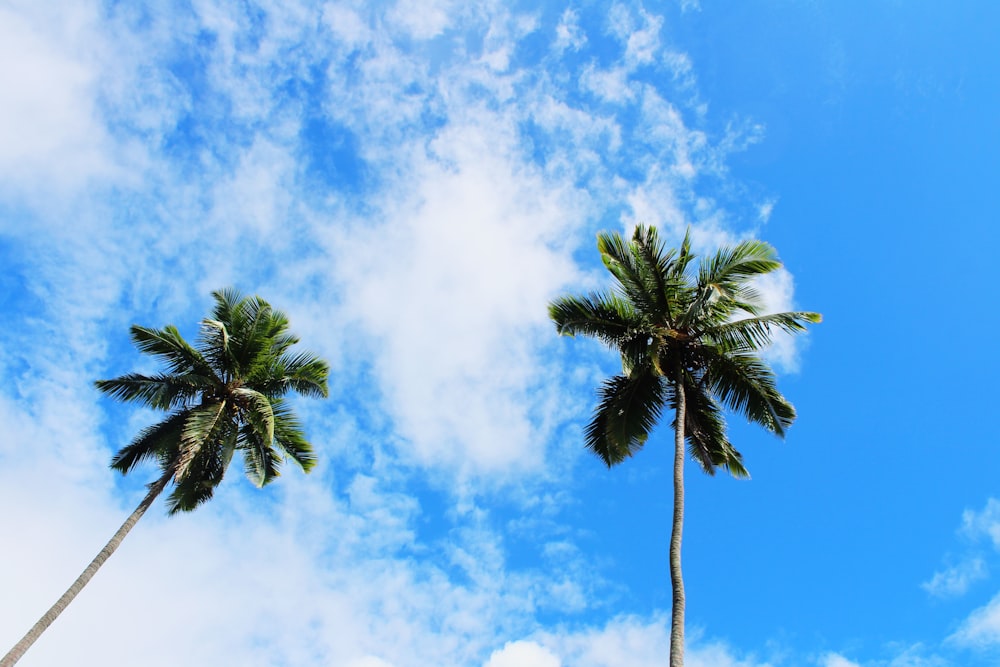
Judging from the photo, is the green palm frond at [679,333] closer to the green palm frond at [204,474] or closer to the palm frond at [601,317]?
the palm frond at [601,317]

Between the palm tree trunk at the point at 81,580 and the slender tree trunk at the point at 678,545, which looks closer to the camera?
the slender tree trunk at the point at 678,545

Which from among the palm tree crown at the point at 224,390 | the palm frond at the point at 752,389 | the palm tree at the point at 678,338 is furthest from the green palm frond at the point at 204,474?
the palm frond at the point at 752,389

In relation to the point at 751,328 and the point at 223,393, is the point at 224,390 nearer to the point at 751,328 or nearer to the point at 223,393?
the point at 223,393

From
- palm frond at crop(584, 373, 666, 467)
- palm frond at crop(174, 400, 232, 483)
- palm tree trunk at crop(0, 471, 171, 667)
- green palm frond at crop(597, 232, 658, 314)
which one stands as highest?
green palm frond at crop(597, 232, 658, 314)

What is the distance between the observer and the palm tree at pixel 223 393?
18297 mm

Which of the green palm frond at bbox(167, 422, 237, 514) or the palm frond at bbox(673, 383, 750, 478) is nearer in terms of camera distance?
the palm frond at bbox(673, 383, 750, 478)

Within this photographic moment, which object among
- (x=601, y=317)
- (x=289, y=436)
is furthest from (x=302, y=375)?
(x=601, y=317)

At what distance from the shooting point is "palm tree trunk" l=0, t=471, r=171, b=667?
14000mm

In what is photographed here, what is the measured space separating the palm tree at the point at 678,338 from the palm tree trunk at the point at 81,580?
13.2 metres

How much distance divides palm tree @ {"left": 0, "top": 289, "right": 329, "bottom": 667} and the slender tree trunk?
11.6 meters

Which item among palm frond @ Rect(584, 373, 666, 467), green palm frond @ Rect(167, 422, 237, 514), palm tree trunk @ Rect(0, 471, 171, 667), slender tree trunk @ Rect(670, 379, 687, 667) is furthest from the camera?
green palm frond @ Rect(167, 422, 237, 514)

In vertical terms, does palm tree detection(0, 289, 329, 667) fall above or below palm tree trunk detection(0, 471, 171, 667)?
above

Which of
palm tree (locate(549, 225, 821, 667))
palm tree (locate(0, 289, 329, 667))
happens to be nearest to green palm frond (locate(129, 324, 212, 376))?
palm tree (locate(0, 289, 329, 667))

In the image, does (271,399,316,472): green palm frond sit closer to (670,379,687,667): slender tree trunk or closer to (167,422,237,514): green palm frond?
(167,422,237,514): green palm frond
